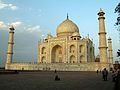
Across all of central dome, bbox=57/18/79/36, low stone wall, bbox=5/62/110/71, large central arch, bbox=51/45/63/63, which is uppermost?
central dome, bbox=57/18/79/36

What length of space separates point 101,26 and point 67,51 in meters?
9.98

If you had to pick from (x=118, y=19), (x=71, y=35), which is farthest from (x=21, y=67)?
(x=118, y=19)

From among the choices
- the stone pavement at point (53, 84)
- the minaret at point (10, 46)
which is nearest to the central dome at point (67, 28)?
the minaret at point (10, 46)

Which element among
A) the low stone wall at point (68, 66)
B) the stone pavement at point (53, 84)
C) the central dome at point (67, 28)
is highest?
the central dome at point (67, 28)

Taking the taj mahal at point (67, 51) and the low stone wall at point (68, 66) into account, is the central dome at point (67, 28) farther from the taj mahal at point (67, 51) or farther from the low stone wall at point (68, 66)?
the low stone wall at point (68, 66)

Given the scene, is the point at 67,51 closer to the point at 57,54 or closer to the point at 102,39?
the point at 57,54

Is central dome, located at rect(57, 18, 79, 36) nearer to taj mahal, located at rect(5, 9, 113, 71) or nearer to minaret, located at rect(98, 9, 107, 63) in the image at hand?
taj mahal, located at rect(5, 9, 113, 71)

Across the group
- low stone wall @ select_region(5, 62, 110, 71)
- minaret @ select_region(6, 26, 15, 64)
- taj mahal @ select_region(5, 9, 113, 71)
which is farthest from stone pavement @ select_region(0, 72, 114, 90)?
minaret @ select_region(6, 26, 15, 64)

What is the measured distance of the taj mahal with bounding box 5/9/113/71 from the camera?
32.8m

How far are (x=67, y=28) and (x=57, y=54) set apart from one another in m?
6.71

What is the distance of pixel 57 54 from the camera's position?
4262 cm

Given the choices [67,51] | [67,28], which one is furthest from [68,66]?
[67,28]

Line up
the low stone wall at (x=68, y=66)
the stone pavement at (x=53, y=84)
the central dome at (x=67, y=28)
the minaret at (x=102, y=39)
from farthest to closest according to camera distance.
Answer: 1. the central dome at (x=67, y=28)
2. the minaret at (x=102, y=39)
3. the low stone wall at (x=68, y=66)
4. the stone pavement at (x=53, y=84)

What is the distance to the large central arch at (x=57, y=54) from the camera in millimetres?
41650
